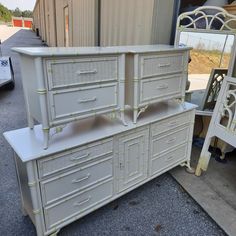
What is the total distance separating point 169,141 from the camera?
2.06 m

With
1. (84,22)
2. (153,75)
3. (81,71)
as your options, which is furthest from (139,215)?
(84,22)

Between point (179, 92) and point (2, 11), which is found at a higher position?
point (2, 11)

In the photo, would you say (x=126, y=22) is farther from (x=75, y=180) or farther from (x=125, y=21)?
(x=75, y=180)

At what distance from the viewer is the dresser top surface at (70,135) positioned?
52.2 inches

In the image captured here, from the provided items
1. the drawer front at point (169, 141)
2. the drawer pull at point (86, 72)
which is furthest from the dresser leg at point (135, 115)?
the drawer pull at point (86, 72)

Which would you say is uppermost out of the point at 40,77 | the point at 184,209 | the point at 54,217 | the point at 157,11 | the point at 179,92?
the point at 157,11

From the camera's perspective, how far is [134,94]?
5.52 ft

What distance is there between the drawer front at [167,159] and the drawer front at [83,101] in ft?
2.38

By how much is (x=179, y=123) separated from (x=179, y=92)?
0.95ft

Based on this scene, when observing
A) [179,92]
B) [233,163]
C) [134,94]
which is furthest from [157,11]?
[233,163]

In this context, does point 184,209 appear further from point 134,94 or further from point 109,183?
point 134,94

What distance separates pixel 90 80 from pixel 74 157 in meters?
0.50

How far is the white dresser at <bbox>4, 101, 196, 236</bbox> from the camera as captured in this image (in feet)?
4.46

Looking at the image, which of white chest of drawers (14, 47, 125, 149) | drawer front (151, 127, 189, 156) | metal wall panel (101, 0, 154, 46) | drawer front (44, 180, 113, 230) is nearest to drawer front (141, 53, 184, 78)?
white chest of drawers (14, 47, 125, 149)
